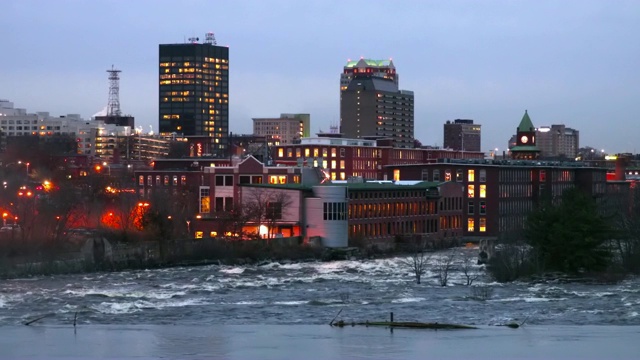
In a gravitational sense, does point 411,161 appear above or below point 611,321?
above

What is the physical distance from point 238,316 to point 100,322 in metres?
5.35

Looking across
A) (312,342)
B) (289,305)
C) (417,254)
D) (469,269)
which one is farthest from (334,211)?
(312,342)

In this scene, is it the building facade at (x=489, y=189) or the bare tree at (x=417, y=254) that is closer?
the bare tree at (x=417, y=254)

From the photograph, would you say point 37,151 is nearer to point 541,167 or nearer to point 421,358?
point 541,167

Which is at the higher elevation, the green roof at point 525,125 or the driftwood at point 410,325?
the green roof at point 525,125

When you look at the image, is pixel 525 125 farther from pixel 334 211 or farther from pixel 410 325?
pixel 410 325

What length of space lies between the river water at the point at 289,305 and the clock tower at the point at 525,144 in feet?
293

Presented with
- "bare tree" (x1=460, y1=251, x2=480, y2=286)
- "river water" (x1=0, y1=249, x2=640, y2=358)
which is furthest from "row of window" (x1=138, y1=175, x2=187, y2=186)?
"river water" (x1=0, y1=249, x2=640, y2=358)

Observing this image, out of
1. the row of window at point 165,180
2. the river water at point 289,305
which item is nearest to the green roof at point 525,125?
the row of window at point 165,180

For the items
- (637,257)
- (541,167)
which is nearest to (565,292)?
(637,257)

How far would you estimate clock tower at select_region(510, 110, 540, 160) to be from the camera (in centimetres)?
15100

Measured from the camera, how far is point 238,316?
43.9 metres

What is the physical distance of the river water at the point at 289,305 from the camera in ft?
128

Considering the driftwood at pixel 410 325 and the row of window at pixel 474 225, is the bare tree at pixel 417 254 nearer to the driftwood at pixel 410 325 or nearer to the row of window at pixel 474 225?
the row of window at pixel 474 225
